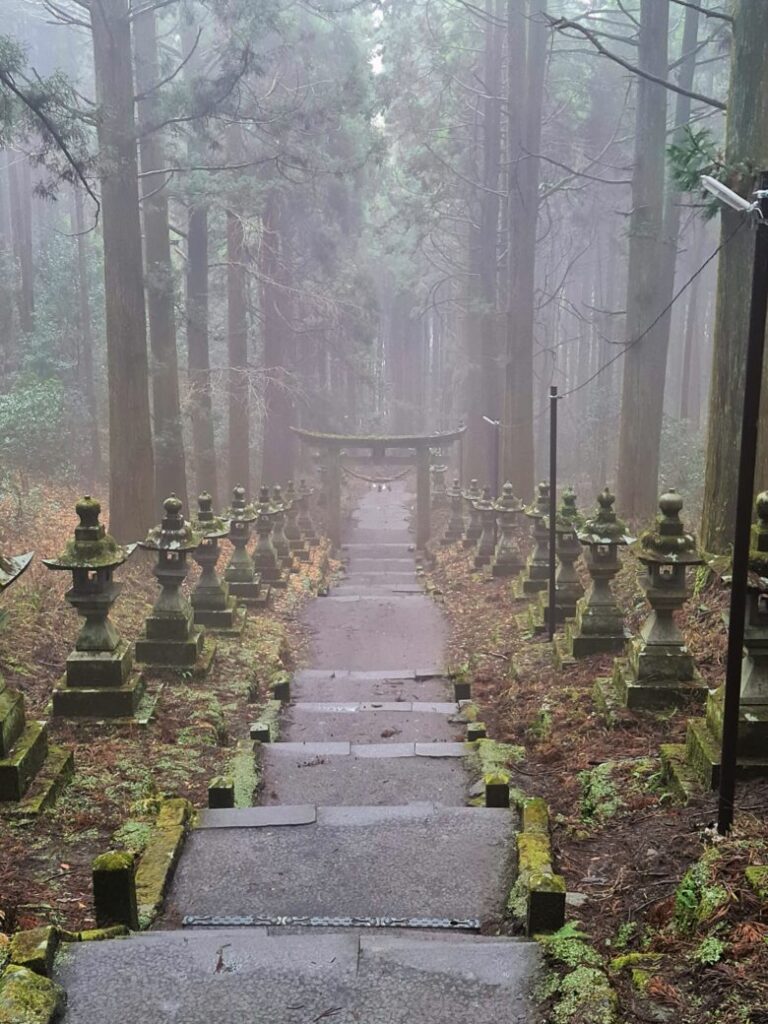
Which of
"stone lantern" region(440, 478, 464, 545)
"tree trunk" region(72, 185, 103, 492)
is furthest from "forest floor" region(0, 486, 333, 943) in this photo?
"tree trunk" region(72, 185, 103, 492)

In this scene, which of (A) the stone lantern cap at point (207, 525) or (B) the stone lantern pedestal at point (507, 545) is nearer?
(A) the stone lantern cap at point (207, 525)

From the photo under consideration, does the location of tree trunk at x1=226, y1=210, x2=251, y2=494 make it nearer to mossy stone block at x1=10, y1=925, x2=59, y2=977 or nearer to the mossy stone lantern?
the mossy stone lantern

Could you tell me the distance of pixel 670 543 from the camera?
5.69 m

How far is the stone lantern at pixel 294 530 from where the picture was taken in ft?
60.8

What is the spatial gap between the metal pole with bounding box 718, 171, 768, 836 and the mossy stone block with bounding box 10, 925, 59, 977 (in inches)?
109

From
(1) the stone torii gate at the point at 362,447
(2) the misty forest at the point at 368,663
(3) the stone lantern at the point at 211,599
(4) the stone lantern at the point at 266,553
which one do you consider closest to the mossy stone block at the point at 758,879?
(2) the misty forest at the point at 368,663

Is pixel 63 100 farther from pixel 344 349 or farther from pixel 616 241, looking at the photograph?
pixel 616 241

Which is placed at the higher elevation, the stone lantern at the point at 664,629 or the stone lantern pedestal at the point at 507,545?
the stone lantern at the point at 664,629

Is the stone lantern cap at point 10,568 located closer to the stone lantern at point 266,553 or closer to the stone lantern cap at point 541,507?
the stone lantern cap at point 541,507

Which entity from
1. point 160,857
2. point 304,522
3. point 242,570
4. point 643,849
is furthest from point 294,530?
point 643,849

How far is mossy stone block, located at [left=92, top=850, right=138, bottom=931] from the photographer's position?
327 centimetres

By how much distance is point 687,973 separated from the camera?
2.76 m

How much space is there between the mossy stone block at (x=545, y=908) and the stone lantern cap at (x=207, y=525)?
6082 mm

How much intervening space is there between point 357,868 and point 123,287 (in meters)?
9.53
